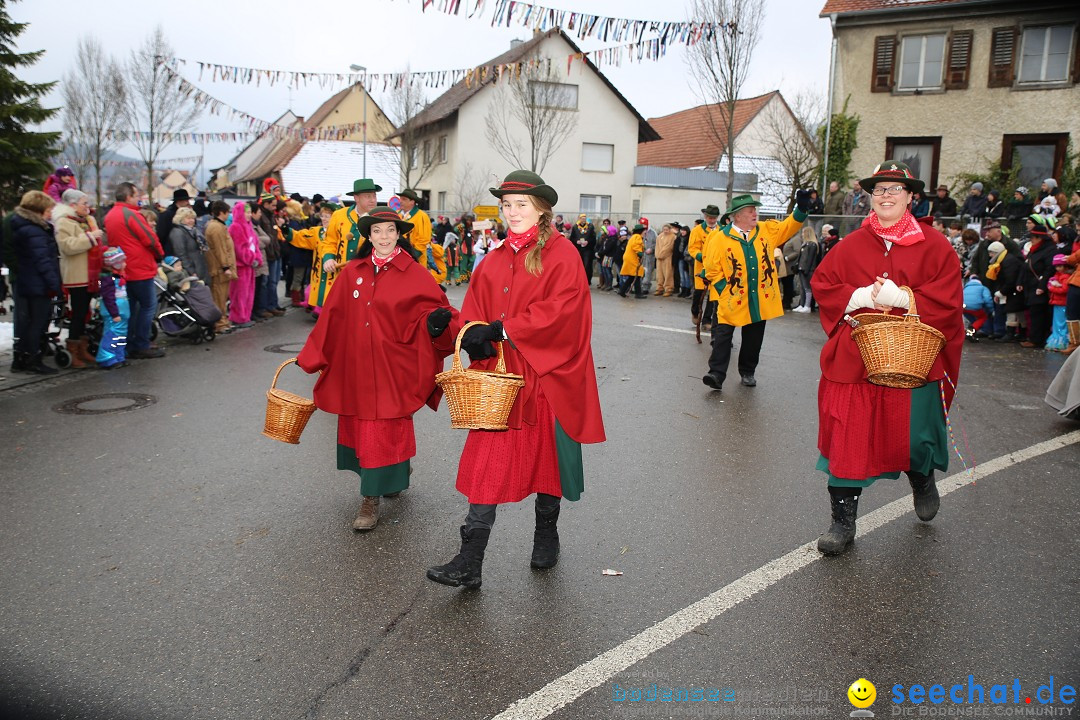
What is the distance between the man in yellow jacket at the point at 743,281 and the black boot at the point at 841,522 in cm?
424

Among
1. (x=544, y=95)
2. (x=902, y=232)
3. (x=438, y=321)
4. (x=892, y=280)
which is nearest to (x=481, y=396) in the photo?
(x=438, y=321)

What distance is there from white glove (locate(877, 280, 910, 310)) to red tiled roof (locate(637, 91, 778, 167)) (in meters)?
33.0

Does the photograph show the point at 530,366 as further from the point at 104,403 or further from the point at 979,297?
the point at 979,297

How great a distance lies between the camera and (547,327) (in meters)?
4.02

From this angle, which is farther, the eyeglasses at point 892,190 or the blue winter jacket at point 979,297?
the blue winter jacket at point 979,297

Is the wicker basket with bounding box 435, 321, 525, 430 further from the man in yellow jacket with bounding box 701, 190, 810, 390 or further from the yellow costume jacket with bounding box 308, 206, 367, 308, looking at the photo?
the man in yellow jacket with bounding box 701, 190, 810, 390

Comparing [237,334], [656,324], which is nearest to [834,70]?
[656,324]

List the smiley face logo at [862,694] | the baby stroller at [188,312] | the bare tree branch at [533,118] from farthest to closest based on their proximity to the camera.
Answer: the bare tree branch at [533,118] → the baby stroller at [188,312] → the smiley face logo at [862,694]

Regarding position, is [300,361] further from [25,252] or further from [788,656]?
[25,252]

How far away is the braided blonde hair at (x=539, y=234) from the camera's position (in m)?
4.10

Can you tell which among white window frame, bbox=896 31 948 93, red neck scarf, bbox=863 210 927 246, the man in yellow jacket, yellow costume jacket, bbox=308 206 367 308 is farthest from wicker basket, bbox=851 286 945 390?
white window frame, bbox=896 31 948 93

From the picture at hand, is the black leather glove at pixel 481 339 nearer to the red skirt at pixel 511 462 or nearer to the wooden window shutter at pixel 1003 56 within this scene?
the red skirt at pixel 511 462

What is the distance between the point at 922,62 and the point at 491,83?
53.9 ft

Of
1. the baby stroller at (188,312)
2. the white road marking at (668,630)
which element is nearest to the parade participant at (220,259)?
the baby stroller at (188,312)
